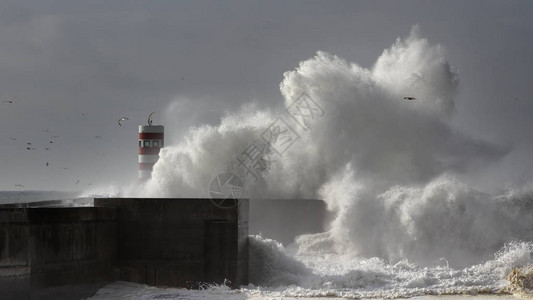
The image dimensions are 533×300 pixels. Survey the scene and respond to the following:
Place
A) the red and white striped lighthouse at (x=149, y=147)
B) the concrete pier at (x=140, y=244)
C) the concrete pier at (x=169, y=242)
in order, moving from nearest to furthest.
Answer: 1. the concrete pier at (x=140, y=244)
2. the concrete pier at (x=169, y=242)
3. the red and white striped lighthouse at (x=149, y=147)

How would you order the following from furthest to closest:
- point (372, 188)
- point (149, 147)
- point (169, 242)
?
point (149, 147)
point (372, 188)
point (169, 242)

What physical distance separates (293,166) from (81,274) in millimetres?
9500

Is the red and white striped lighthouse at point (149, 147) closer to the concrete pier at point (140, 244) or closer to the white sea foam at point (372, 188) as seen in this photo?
the white sea foam at point (372, 188)

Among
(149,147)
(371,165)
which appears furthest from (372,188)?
(149,147)

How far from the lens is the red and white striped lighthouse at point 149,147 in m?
22.4

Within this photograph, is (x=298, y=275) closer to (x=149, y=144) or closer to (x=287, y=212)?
(x=287, y=212)

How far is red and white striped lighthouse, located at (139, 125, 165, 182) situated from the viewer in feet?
73.4

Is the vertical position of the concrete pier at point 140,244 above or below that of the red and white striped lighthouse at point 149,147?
below

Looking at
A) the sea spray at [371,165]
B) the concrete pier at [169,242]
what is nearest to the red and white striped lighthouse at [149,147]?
the sea spray at [371,165]

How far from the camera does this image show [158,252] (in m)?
12.3

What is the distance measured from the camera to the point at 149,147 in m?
22.5

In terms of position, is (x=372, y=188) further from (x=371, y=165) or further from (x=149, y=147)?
(x=149, y=147)

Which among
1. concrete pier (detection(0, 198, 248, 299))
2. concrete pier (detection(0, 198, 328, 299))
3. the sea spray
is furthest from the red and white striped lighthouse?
concrete pier (detection(0, 198, 248, 299))

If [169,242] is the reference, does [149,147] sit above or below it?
above
